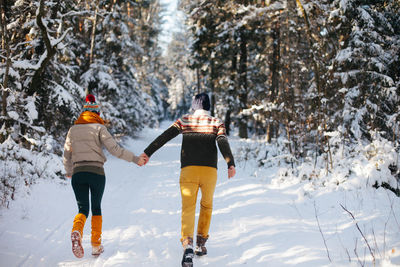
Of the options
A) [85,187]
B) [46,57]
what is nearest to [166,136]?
[85,187]

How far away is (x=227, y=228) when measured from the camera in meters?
5.24

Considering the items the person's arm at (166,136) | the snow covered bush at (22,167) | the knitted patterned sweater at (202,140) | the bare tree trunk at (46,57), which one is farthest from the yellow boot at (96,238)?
the bare tree trunk at (46,57)

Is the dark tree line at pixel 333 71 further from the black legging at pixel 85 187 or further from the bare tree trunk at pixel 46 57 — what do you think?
the bare tree trunk at pixel 46 57

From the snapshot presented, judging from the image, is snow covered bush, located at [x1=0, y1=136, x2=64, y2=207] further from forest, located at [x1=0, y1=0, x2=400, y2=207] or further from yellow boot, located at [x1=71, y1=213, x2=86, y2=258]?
yellow boot, located at [x1=71, y1=213, x2=86, y2=258]

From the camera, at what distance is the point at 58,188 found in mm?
7070

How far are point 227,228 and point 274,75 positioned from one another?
10468 millimetres

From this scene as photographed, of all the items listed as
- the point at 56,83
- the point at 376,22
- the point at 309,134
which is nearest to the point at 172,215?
the point at 309,134

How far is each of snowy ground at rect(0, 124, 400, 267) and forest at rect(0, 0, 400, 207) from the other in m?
0.82

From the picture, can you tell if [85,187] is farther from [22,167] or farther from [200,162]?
[22,167]

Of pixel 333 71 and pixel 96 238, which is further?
A: pixel 333 71

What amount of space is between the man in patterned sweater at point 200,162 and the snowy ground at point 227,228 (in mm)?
565

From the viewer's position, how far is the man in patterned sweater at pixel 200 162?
3.97 meters

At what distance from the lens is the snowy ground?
→ 12.7 ft

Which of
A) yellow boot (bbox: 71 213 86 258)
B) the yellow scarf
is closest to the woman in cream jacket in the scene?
the yellow scarf
